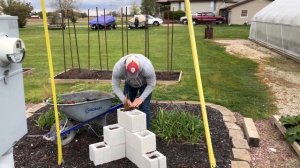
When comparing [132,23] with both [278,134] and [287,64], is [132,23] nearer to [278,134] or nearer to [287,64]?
[287,64]

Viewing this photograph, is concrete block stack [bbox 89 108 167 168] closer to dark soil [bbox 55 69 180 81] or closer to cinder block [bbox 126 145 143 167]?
cinder block [bbox 126 145 143 167]

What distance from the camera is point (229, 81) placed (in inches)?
278

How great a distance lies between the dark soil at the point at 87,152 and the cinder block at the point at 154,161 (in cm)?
21

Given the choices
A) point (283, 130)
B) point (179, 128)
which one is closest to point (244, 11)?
point (283, 130)

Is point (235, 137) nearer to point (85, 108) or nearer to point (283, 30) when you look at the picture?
point (85, 108)

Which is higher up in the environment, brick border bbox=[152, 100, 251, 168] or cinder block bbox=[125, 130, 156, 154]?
cinder block bbox=[125, 130, 156, 154]

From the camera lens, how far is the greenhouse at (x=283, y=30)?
9789mm

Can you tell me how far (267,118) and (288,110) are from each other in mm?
678

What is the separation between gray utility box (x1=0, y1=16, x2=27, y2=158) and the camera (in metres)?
1.98

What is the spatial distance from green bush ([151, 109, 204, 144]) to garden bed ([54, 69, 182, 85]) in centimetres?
282

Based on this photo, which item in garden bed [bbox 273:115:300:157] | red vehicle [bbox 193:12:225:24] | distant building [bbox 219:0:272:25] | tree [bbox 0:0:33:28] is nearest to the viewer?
garden bed [bbox 273:115:300:157]

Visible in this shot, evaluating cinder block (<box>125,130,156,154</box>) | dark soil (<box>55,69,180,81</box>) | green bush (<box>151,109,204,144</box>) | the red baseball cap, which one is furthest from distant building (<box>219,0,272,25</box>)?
cinder block (<box>125,130,156,154</box>)

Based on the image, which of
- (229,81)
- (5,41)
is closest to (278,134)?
(229,81)

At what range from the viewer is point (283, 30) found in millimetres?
10906
